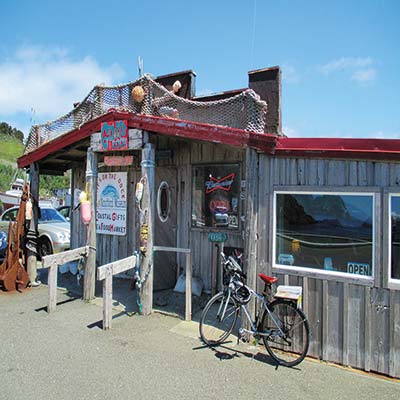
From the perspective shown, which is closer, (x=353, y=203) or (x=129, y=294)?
(x=353, y=203)

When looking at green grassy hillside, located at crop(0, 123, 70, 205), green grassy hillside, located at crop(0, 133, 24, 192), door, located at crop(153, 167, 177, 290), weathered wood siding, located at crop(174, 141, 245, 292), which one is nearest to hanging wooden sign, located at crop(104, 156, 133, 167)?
door, located at crop(153, 167, 177, 290)

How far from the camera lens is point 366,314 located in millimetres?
3758

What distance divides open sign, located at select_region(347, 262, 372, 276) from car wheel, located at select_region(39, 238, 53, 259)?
847cm

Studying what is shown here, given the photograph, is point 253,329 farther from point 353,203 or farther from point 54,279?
point 54,279

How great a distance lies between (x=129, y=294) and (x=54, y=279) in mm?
1550

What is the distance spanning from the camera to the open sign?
383 centimetres

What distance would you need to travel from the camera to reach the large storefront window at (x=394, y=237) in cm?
369

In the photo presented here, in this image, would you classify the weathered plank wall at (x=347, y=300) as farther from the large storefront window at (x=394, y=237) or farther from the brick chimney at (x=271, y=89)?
the brick chimney at (x=271, y=89)

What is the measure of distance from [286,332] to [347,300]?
2.85 ft

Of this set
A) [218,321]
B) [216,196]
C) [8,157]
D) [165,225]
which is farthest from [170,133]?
[8,157]

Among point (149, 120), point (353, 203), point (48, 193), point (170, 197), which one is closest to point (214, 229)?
point (170, 197)

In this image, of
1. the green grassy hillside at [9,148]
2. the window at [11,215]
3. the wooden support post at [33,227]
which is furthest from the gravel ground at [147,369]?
the green grassy hillside at [9,148]

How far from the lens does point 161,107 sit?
568 cm

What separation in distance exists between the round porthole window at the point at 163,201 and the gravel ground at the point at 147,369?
230 cm
